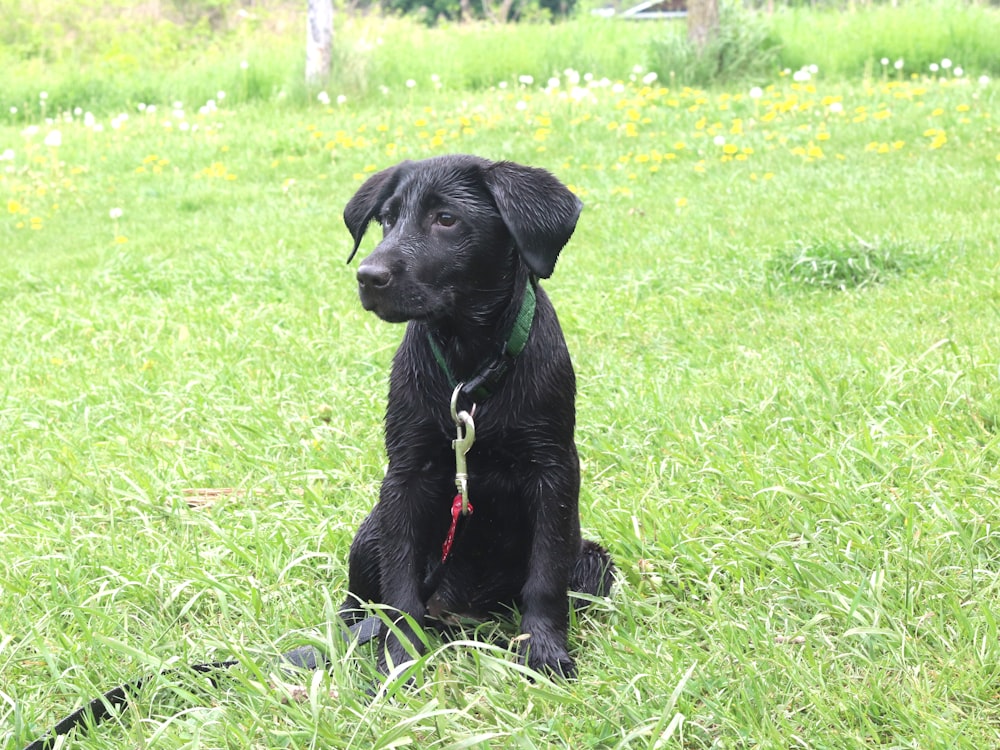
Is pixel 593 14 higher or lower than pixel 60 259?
higher

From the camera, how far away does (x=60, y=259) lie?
721 centimetres

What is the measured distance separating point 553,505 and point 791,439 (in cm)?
125

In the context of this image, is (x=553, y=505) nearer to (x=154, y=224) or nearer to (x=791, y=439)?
(x=791, y=439)

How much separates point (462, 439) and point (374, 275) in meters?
0.41

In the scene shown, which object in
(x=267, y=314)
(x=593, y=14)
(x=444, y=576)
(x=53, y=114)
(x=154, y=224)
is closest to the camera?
(x=444, y=576)

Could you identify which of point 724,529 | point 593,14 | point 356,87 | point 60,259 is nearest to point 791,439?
point 724,529

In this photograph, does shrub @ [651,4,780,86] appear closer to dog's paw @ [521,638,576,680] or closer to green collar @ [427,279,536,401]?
green collar @ [427,279,536,401]

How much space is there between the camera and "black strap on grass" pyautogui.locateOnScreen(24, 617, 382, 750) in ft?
7.07

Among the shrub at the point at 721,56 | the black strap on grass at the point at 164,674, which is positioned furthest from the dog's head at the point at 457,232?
the shrub at the point at 721,56

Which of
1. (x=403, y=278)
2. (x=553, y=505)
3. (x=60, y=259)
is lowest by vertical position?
(x=60, y=259)

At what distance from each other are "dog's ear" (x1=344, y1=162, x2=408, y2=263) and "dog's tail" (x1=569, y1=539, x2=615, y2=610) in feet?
3.14

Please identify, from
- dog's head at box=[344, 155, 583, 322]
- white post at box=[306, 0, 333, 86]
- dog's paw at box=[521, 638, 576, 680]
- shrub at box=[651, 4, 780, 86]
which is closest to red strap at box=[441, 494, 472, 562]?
dog's paw at box=[521, 638, 576, 680]

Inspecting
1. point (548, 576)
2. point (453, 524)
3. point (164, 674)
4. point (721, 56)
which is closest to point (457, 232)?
point (453, 524)

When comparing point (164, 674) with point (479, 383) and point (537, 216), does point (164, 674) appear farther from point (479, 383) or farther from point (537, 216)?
point (537, 216)
